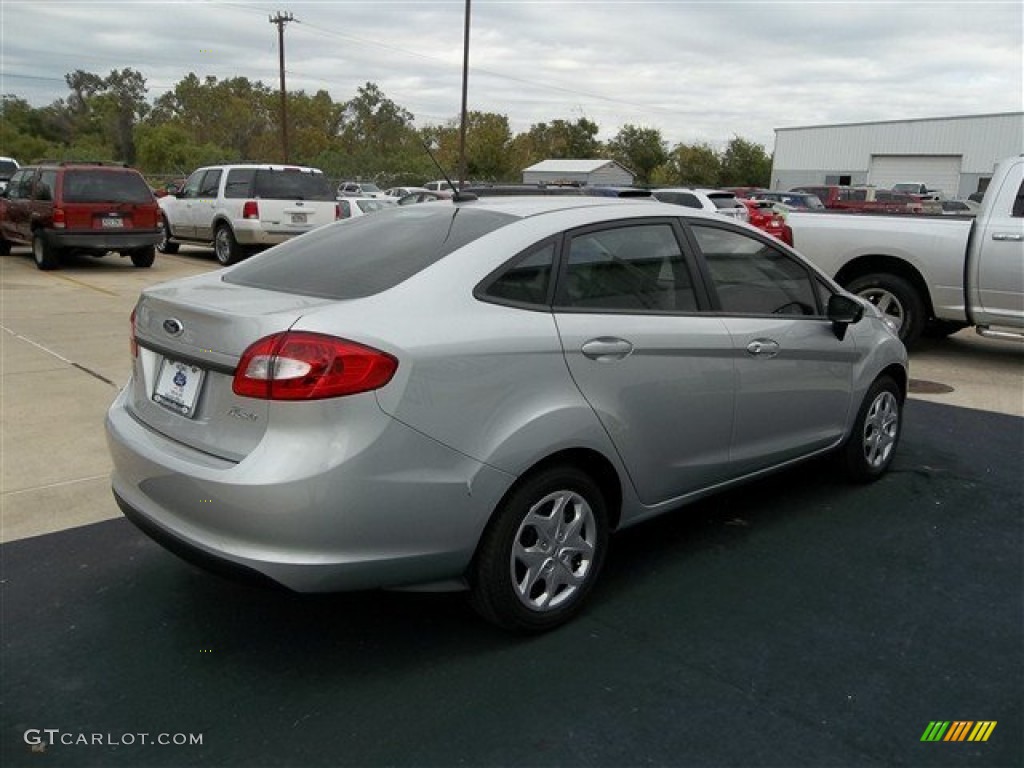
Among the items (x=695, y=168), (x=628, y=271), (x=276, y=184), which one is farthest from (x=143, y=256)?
(x=695, y=168)

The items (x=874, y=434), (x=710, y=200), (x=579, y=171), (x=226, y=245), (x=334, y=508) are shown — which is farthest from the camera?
(x=579, y=171)

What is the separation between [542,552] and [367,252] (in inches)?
52.7

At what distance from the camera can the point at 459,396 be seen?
2740 mm

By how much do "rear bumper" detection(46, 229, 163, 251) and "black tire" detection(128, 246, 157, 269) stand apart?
0.44 meters

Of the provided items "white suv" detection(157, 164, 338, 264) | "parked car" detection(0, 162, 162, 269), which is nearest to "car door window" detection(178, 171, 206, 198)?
"white suv" detection(157, 164, 338, 264)

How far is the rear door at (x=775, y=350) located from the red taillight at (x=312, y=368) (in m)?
1.76

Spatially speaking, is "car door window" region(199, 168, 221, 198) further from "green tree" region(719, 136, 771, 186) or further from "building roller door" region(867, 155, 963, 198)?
"green tree" region(719, 136, 771, 186)

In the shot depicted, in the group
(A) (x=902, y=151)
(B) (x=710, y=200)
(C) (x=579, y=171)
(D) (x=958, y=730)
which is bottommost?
(D) (x=958, y=730)

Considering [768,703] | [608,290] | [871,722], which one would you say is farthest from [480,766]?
[608,290]

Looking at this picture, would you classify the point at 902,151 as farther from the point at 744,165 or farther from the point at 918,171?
the point at 744,165

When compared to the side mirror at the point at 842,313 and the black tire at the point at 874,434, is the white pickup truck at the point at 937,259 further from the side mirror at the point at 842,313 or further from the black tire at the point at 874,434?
the side mirror at the point at 842,313

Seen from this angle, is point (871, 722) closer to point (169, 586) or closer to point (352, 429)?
point (352, 429)

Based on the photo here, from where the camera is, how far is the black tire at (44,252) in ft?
46.5

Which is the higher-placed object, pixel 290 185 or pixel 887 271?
pixel 290 185
